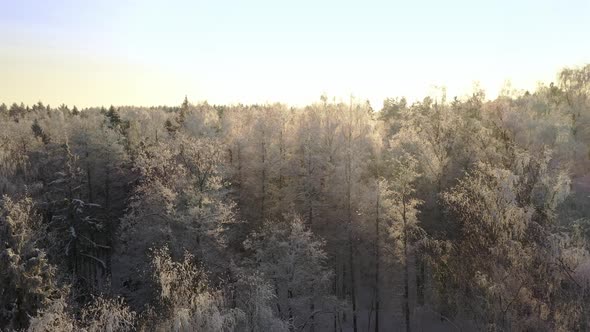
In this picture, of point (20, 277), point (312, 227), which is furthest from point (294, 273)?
point (20, 277)

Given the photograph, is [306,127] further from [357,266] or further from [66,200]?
[66,200]

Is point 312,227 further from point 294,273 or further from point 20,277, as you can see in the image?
point 20,277

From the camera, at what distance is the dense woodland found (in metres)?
22.6

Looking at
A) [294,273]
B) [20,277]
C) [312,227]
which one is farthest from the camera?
[312,227]

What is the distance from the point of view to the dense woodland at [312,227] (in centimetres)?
2264

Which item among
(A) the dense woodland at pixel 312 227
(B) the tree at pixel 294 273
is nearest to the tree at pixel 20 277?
(A) the dense woodland at pixel 312 227

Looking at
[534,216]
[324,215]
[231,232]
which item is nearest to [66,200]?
[231,232]

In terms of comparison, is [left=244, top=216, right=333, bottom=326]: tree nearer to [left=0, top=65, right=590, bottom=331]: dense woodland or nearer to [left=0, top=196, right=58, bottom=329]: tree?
[left=0, top=65, right=590, bottom=331]: dense woodland

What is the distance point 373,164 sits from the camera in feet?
138

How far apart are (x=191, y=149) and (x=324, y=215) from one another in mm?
11879

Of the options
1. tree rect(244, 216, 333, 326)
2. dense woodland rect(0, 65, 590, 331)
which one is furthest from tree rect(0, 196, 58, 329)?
tree rect(244, 216, 333, 326)

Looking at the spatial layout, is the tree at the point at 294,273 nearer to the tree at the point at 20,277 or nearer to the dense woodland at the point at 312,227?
the dense woodland at the point at 312,227

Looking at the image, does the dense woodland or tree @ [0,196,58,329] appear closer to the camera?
the dense woodland

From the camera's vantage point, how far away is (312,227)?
39.7 metres
